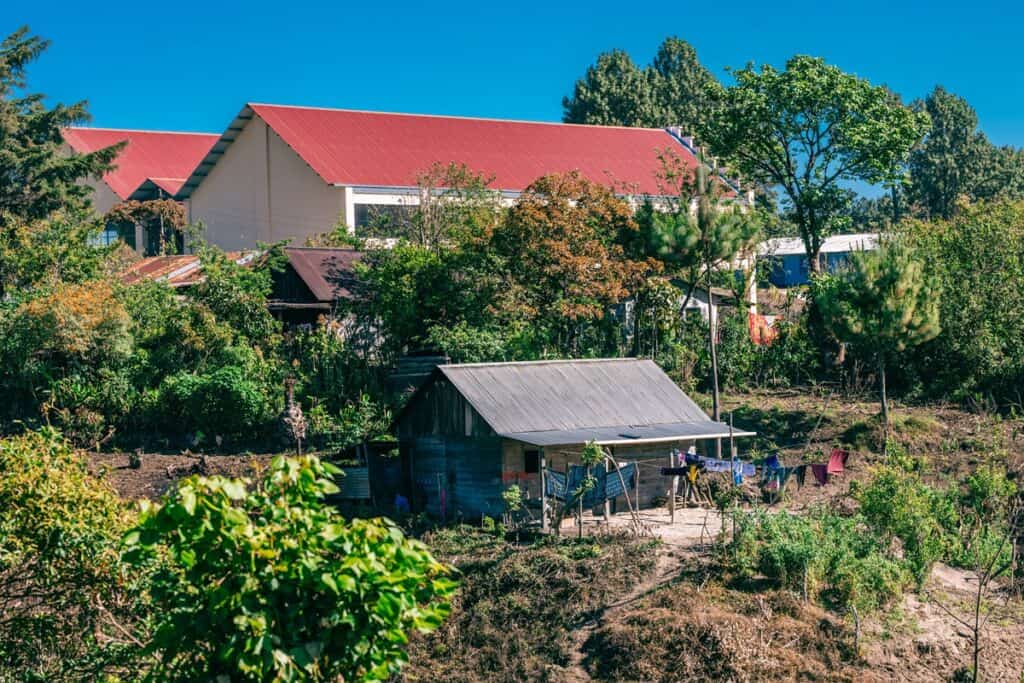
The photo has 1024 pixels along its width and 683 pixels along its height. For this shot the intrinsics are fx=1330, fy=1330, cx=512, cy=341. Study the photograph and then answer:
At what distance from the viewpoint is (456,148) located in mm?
43438

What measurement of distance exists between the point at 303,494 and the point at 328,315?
2323 centimetres

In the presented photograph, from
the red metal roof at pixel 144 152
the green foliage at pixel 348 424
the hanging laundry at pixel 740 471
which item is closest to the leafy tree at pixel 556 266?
the green foliage at pixel 348 424

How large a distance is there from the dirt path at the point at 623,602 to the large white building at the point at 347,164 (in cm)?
1922

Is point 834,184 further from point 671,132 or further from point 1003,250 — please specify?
point 671,132

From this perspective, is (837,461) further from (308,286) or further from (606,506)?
(308,286)

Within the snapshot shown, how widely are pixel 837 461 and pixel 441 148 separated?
2181 cm

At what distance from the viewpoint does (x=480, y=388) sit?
24.0 meters

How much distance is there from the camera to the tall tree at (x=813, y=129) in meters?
34.3

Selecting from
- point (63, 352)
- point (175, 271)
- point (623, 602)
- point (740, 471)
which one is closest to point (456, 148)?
point (175, 271)

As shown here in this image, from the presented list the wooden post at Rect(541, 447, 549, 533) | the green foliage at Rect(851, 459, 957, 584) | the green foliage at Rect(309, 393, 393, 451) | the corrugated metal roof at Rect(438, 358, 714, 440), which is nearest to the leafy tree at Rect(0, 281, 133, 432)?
the green foliage at Rect(309, 393, 393, 451)

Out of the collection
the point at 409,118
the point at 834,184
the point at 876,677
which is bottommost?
the point at 876,677

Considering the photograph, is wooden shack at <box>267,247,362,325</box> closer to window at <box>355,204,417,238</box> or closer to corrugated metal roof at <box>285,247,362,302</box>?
corrugated metal roof at <box>285,247,362,302</box>

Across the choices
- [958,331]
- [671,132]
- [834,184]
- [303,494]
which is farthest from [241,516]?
[671,132]

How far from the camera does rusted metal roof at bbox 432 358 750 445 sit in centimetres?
2328
